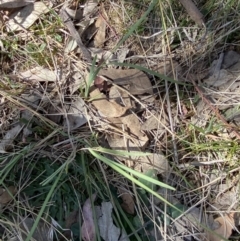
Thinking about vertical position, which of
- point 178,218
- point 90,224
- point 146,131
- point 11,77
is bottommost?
point 178,218

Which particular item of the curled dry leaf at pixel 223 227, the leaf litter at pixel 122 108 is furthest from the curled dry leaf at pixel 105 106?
the curled dry leaf at pixel 223 227

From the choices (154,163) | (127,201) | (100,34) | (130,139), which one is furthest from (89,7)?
(127,201)

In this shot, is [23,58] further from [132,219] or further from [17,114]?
[132,219]

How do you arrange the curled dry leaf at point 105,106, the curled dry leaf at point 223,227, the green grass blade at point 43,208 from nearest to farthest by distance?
1. the green grass blade at point 43,208
2. the curled dry leaf at point 223,227
3. the curled dry leaf at point 105,106

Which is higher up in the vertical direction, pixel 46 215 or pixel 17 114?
pixel 17 114

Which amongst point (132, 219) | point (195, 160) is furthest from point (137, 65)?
point (132, 219)

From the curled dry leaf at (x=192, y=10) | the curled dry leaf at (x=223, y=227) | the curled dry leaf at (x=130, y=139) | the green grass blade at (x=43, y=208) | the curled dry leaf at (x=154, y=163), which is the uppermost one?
the curled dry leaf at (x=192, y=10)

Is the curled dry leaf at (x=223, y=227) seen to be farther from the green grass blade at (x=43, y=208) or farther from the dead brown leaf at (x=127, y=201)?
the green grass blade at (x=43, y=208)

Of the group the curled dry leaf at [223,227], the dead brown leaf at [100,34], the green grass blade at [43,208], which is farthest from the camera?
the dead brown leaf at [100,34]
